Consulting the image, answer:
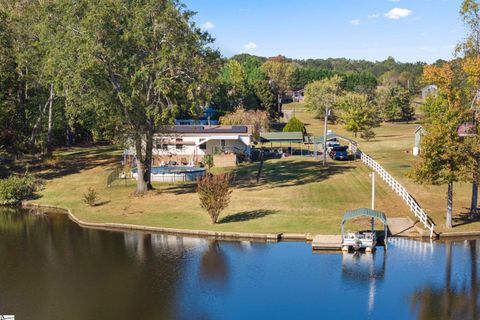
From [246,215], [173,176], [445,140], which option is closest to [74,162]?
[173,176]

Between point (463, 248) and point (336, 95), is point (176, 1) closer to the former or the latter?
point (463, 248)

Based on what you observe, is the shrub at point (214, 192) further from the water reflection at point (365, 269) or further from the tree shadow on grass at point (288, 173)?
the tree shadow on grass at point (288, 173)

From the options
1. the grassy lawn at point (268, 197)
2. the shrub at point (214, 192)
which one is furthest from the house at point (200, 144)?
the shrub at point (214, 192)

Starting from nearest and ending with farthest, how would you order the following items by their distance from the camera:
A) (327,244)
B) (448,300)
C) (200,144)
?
1. (448,300)
2. (327,244)
3. (200,144)

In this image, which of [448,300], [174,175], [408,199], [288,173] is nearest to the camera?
[448,300]

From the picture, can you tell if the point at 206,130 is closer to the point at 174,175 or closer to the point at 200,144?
the point at 200,144

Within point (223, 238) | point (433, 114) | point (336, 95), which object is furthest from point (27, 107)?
point (336, 95)
